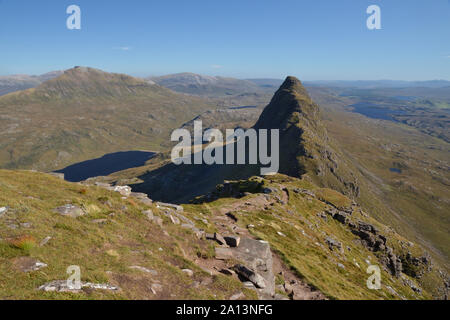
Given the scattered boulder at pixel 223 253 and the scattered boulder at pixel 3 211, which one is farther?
the scattered boulder at pixel 223 253

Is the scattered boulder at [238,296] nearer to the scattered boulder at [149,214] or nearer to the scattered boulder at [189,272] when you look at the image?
the scattered boulder at [189,272]

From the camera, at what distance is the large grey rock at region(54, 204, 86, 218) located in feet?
72.7

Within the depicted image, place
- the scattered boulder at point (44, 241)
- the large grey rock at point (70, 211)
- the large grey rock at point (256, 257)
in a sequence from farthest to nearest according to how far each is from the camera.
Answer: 1. the large grey rock at point (70, 211)
2. the large grey rock at point (256, 257)
3. the scattered boulder at point (44, 241)

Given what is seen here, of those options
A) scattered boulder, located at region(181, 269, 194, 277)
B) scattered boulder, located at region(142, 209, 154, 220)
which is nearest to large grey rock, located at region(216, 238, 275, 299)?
scattered boulder, located at region(181, 269, 194, 277)

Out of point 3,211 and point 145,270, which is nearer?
point 145,270

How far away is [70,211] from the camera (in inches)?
889

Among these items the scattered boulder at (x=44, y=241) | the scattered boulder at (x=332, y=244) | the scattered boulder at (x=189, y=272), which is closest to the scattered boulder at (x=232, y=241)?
the scattered boulder at (x=189, y=272)

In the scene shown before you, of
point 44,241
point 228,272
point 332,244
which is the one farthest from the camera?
point 332,244

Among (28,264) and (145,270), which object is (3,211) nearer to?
(28,264)

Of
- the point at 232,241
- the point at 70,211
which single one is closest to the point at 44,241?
the point at 70,211

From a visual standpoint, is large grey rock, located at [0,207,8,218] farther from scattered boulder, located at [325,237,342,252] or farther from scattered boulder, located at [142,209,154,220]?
scattered boulder, located at [325,237,342,252]

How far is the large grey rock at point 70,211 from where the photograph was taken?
72.7 feet
